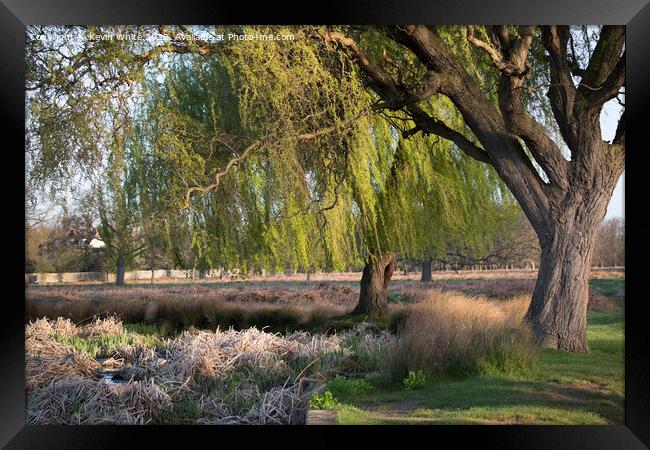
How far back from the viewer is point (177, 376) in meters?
4.84

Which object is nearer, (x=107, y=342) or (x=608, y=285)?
(x=608, y=285)

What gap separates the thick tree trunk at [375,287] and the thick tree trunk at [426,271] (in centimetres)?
27

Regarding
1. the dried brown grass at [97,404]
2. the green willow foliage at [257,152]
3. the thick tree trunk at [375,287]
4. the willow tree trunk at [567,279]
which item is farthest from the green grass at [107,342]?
the willow tree trunk at [567,279]

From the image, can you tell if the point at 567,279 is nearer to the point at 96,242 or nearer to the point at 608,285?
the point at 608,285

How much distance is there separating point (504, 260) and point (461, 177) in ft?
3.16

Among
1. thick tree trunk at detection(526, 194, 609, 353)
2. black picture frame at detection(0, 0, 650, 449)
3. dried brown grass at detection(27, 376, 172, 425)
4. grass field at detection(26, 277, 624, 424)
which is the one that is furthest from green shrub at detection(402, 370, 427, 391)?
dried brown grass at detection(27, 376, 172, 425)

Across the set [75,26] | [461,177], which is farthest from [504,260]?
[75,26]

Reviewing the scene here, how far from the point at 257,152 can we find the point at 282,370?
67.7 inches

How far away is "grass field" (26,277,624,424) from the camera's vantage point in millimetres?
4664

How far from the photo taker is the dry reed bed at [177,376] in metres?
4.71

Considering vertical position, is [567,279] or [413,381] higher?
[567,279]

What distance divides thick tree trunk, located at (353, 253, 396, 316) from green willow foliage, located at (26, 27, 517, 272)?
5.3 inches
